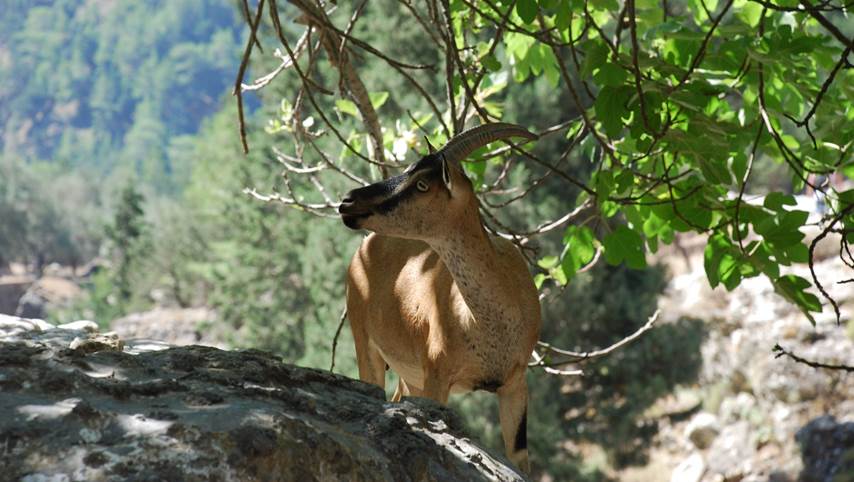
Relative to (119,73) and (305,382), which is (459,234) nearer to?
(305,382)

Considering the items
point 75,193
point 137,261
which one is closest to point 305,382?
point 137,261

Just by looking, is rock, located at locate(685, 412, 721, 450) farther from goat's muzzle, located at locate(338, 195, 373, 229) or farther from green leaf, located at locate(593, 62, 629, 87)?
goat's muzzle, located at locate(338, 195, 373, 229)

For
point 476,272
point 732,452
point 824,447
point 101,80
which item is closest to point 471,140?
point 476,272

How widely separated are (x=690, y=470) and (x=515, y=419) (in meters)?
15.5

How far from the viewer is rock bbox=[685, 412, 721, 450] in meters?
19.8

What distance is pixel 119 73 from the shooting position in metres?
145

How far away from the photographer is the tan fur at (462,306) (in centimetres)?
341

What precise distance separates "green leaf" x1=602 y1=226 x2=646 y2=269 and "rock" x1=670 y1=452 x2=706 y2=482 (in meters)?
14.5

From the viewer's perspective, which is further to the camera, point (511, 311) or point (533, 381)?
point (533, 381)

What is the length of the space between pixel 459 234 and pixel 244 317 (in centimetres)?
2190

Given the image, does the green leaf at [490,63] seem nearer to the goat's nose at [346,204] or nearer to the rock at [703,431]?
the goat's nose at [346,204]

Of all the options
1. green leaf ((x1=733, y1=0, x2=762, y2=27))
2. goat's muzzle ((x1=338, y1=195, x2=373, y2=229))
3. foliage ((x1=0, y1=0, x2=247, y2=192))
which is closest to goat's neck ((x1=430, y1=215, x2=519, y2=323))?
goat's muzzle ((x1=338, y1=195, x2=373, y2=229))

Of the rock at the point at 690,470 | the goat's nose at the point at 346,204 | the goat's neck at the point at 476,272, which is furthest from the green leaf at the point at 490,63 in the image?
the rock at the point at 690,470

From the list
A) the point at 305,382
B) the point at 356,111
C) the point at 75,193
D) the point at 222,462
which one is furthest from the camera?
the point at 75,193
